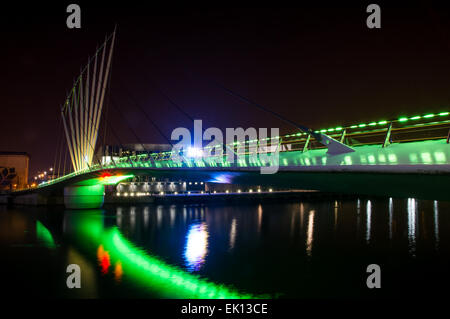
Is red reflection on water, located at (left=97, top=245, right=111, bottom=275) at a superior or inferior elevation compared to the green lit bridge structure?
inferior

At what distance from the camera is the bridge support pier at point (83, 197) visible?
44.2 m

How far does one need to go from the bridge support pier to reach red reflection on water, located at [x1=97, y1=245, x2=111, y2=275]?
2277 centimetres

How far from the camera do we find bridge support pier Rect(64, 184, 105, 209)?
44.2m

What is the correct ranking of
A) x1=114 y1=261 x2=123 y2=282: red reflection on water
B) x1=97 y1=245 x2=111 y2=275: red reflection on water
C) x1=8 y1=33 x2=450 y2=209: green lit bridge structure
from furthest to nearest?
x1=97 y1=245 x2=111 y2=275: red reflection on water, x1=114 y1=261 x2=123 y2=282: red reflection on water, x1=8 y1=33 x2=450 y2=209: green lit bridge structure

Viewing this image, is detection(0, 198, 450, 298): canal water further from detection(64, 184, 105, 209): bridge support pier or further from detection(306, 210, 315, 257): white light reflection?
detection(64, 184, 105, 209): bridge support pier

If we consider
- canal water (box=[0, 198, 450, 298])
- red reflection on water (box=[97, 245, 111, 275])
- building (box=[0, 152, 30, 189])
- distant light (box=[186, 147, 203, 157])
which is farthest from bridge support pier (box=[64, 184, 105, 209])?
building (box=[0, 152, 30, 189])

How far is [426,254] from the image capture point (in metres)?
20.5

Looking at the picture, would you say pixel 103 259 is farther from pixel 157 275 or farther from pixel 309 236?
pixel 309 236

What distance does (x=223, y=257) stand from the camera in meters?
20.3

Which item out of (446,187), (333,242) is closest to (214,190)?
(333,242)

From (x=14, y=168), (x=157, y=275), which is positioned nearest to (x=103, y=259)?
(x=157, y=275)

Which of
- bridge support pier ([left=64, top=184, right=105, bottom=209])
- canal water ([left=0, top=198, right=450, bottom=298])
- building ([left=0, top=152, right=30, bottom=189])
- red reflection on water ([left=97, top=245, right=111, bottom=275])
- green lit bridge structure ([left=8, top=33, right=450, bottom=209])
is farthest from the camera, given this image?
building ([left=0, top=152, right=30, bottom=189])

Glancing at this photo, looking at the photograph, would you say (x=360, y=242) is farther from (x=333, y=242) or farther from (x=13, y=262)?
(x=13, y=262)
